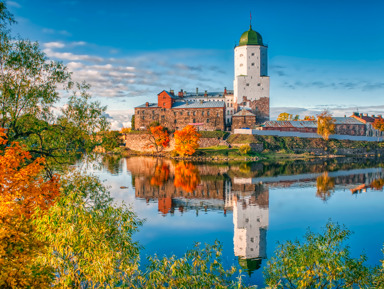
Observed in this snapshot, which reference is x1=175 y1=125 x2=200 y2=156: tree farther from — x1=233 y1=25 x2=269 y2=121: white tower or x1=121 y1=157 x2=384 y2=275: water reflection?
x1=233 y1=25 x2=269 y2=121: white tower

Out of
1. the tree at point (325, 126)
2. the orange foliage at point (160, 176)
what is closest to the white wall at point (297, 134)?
the tree at point (325, 126)

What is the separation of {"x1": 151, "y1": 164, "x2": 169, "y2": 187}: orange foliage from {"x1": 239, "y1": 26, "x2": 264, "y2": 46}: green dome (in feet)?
141

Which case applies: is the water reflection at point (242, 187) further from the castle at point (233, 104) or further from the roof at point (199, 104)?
the roof at point (199, 104)

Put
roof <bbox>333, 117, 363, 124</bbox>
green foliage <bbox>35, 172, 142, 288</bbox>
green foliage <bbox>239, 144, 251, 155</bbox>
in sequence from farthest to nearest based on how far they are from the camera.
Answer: roof <bbox>333, 117, 363, 124</bbox> → green foliage <bbox>239, 144, 251, 155</bbox> → green foliage <bbox>35, 172, 142, 288</bbox>

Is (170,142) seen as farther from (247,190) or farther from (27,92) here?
(27,92)

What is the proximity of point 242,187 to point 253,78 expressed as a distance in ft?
158

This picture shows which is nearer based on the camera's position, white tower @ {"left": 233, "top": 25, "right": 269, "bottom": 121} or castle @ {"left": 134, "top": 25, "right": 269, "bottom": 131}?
castle @ {"left": 134, "top": 25, "right": 269, "bottom": 131}

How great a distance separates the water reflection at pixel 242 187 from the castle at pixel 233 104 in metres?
23.1

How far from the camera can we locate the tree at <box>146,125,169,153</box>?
68.8 metres

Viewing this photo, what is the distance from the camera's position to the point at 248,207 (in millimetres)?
25078

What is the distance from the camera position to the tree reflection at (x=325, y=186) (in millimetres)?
29875

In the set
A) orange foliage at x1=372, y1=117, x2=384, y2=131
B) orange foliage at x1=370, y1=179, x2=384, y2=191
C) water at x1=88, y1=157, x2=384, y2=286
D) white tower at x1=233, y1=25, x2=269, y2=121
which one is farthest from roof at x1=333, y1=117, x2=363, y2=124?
orange foliage at x1=370, y1=179, x2=384, y2=191

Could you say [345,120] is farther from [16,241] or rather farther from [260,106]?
[16,241]

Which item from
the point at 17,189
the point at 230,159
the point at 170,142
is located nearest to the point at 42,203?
the point at 17,189
